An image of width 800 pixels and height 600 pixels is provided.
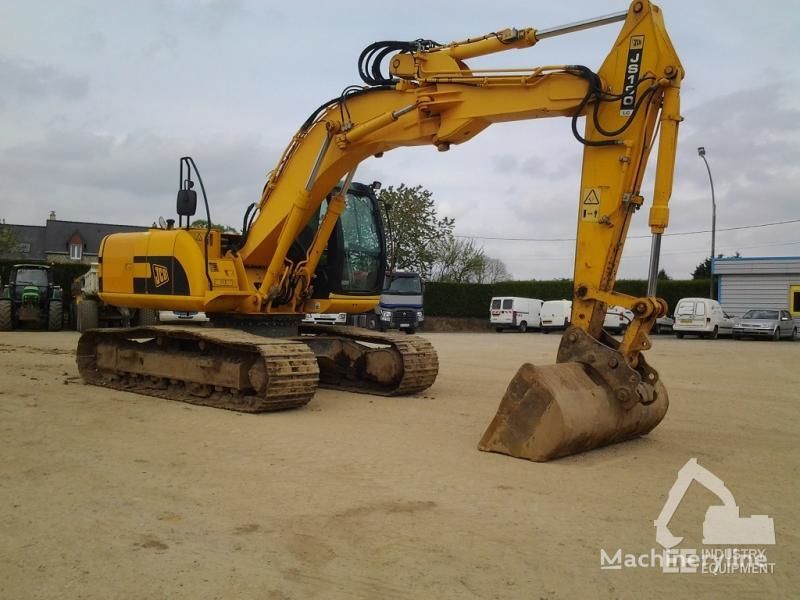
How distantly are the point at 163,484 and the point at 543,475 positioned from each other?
114 inches

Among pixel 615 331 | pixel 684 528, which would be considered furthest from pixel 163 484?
pixel 615 331

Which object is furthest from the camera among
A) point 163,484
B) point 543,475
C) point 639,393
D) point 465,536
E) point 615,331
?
point 615,331

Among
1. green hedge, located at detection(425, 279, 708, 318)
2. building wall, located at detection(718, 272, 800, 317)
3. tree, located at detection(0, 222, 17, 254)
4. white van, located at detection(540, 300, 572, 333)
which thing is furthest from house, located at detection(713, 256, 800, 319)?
tree, located at detection(0, 222, 17, 254)

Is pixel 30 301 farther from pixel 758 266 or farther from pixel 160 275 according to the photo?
pixel 758 266

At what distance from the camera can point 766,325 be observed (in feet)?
104

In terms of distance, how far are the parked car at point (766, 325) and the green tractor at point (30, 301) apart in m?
26.7

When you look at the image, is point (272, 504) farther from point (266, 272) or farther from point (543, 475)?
point (266, 272)

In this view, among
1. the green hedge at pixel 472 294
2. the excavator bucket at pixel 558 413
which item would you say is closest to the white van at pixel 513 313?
the green hedge at pixel 472 294

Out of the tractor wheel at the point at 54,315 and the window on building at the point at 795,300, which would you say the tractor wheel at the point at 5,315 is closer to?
the tractor wheel at the point at 54,315

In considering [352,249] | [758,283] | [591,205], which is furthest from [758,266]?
[591,205]

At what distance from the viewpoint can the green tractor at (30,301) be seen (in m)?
23.4

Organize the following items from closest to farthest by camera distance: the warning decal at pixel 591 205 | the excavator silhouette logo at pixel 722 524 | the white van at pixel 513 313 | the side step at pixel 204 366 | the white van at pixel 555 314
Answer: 1. the excavator silhouette logo at pixel 722 524
2. the warning decal at pixel 591 205
3. the side step at pixel 204 366
4. the white van at pixel 555 314
5. the white van at pixel 513 313

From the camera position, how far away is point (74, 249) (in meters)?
65.8

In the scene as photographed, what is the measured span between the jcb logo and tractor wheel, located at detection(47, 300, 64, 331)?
15627 mm
